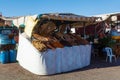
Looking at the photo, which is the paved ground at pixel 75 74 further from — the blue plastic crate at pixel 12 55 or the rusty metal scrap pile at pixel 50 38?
the rusty metal scrap pile at pixel 50 38

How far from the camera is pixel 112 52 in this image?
15195 mm

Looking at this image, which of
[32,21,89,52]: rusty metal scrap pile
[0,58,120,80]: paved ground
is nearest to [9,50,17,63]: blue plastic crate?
[0,58,120,80]: paved ground

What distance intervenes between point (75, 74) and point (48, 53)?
1.46m

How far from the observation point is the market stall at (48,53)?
33.8 ft

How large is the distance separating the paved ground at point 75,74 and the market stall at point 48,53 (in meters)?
0.29

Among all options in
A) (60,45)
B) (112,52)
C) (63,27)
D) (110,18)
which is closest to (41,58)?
(60,45)

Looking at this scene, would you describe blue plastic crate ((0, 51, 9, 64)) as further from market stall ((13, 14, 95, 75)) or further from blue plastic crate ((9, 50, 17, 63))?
market stall ((13, 14, 95, 75))

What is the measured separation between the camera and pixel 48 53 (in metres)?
10.3

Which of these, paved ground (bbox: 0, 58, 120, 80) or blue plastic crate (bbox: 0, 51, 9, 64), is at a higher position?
blue plastic crate (bbox: 0, 51, 9, 64)

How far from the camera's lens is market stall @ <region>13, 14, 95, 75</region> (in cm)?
1030

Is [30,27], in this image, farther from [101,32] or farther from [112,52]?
[101,32]

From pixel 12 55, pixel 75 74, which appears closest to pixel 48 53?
pixel 75 74

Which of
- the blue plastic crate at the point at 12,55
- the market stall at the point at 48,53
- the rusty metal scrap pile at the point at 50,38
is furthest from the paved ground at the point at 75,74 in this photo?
the rusty metal scrap pile at the point at 50,38

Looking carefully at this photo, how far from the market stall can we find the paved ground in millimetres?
294
